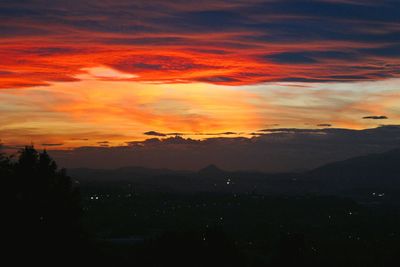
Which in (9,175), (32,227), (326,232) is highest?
(9,175)

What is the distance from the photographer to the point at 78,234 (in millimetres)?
48188

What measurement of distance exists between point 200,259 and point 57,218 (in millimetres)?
17480

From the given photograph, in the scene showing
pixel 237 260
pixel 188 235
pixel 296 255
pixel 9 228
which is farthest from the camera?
pixel 188 235

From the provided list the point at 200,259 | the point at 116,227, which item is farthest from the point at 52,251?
the point at 116,227

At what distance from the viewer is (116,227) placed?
18288 centimetres

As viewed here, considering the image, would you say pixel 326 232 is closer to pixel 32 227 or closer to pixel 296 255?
pixel 296 255

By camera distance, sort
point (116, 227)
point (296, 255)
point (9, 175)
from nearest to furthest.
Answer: point (9, 175) < point (296, 255) < point (116, 227)

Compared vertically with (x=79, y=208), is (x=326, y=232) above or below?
below

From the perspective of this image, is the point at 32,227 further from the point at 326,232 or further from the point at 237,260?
the point at 326,232

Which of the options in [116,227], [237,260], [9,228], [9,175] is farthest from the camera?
[116,227]

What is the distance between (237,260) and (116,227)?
12531 cm

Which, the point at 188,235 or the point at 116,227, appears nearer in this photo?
the point at 188,235

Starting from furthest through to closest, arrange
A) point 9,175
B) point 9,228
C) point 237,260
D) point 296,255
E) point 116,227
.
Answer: point 116,227 → point 237,260 → point 296,255 → point 9,175 → point 9,228

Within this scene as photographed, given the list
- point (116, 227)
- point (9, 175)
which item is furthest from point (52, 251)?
point (116, 227)
